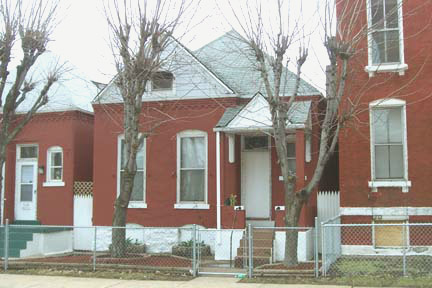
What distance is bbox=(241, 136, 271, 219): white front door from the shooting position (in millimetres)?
16391

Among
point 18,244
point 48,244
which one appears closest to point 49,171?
point 48,244

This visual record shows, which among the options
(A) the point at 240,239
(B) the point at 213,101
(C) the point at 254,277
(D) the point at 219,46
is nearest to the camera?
(C) the point at 254,277

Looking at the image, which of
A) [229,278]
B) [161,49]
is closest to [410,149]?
[229,278]

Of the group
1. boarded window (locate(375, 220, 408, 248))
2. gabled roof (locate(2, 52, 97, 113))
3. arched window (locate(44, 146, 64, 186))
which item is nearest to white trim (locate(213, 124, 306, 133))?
boarded window (locate(375, 220, 408, 248))

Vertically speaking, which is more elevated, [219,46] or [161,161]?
[219,46]

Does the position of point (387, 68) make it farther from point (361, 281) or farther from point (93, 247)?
point (93, 247)

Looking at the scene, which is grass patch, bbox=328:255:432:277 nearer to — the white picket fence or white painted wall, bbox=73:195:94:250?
the white picket fence

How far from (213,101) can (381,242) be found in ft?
20.8

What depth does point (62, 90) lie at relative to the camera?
19328 millimetres

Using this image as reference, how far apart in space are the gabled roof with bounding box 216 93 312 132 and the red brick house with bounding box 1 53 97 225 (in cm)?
592

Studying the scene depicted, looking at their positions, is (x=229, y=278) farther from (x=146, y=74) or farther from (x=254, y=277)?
(x=146, y=74)

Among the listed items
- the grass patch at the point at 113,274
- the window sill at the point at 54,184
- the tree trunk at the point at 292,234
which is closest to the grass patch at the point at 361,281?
the tree trunk at the point at 292,234

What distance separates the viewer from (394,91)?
46.8 feet

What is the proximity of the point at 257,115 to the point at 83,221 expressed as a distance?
285 inches
